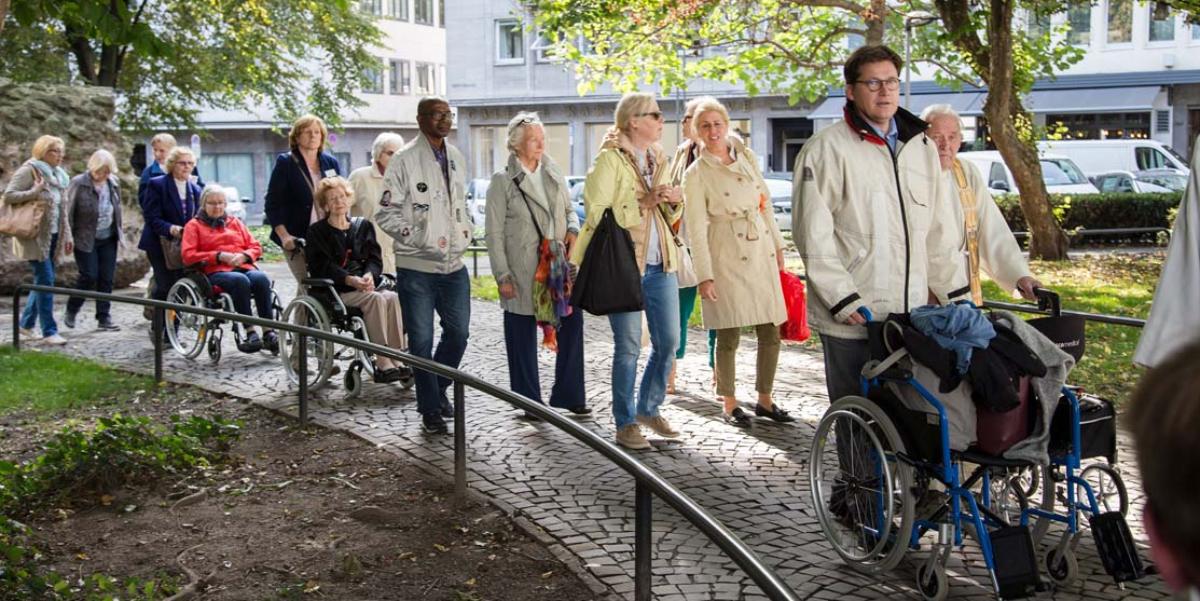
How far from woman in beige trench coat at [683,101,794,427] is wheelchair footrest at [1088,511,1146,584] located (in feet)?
11.9

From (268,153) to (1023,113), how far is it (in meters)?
45.3

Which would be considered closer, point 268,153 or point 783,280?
point 783,280

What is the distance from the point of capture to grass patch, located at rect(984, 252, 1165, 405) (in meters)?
10.4

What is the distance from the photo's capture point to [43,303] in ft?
43.9

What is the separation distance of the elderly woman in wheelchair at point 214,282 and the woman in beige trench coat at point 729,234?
185 inches

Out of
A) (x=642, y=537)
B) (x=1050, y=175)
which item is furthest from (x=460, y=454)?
(x=1050, y=175)

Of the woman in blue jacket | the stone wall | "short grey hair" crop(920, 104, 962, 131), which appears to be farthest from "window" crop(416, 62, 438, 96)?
"short grey hair" crop(920, 104, 962, 131)

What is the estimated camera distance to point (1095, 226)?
26297 mm

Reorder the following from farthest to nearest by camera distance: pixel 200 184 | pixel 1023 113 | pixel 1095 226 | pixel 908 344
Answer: pixel 1095 226 < pixel 1023 113 < pixel 200 184 < pixel 908 344

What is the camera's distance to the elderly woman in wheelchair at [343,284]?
1023 centimetres

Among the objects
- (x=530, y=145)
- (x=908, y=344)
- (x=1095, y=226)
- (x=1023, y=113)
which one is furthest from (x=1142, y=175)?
(x=908, y=344)

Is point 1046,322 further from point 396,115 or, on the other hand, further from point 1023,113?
point 396,115

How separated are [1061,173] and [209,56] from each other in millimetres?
19659

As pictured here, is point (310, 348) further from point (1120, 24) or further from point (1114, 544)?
point (1120, 24)
